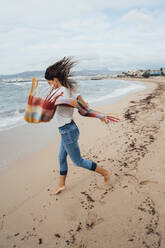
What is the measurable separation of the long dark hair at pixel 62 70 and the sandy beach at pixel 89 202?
5.65 ft

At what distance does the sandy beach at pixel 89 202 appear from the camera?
1946 millimetres

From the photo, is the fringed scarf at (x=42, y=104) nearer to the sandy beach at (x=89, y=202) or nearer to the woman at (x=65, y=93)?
the woman at (x=65, y=93)

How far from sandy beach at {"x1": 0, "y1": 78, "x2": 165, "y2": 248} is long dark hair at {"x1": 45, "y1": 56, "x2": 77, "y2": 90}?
67.8 inches

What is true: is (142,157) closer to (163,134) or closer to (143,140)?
(143,140)

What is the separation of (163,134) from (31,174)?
3.54 meters

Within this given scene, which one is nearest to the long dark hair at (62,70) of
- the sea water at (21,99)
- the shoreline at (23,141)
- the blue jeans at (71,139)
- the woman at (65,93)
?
the woman at (65,93)

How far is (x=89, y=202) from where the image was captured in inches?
96.6

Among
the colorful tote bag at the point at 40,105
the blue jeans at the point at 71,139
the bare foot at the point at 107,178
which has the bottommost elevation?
the bare foot at the point at 107,178

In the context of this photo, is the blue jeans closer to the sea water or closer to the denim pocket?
the denim pocket

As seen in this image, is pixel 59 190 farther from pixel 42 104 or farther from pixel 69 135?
pixel 42 104

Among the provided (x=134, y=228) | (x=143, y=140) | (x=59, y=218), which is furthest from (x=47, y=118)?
(x=143, y=140)

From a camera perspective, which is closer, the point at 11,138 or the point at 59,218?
the point at 59,218

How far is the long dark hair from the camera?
213 cm

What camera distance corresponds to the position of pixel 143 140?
4355mm
